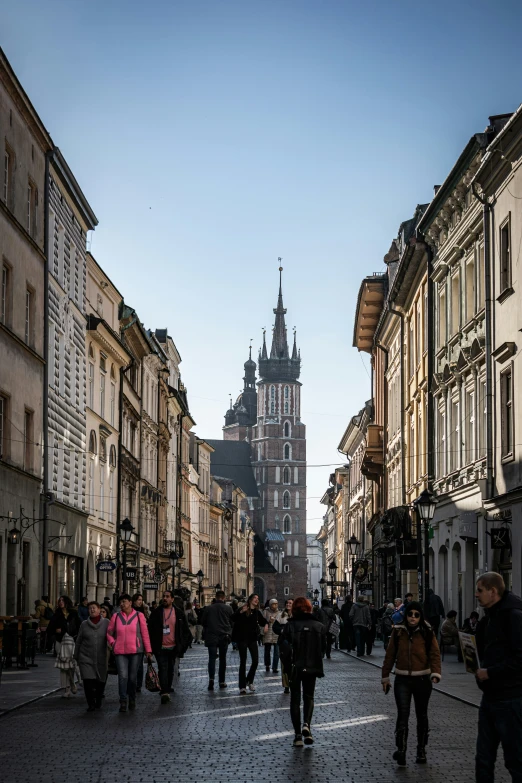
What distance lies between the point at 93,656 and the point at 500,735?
11.0m

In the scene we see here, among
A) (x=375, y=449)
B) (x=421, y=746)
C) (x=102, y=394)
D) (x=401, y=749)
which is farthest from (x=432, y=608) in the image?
(x=375, y=449)

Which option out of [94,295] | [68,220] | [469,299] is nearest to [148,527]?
[94,295]

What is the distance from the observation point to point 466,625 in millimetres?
27844

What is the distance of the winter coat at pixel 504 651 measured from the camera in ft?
29.3

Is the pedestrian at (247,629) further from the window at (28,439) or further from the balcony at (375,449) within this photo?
the balcony at (375,449)

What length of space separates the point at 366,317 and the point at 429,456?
2025cm

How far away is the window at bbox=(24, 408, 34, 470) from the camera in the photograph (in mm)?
32750

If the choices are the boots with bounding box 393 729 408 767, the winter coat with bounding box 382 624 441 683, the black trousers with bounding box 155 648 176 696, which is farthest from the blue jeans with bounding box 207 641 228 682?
the boots with bounding box 393 729 408 767

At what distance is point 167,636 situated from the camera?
20.6 meters

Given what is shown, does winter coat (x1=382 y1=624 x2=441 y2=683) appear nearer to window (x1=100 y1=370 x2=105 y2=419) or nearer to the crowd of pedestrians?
the crowd of pedestrians

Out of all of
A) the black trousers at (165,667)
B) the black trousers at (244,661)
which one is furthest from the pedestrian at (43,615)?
the black trousers at (165,667)

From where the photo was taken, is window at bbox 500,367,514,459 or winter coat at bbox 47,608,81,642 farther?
window at bbox 500,367,514,459

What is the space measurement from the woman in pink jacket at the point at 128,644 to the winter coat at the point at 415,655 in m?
6.36

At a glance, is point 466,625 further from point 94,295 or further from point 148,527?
point 148,527
